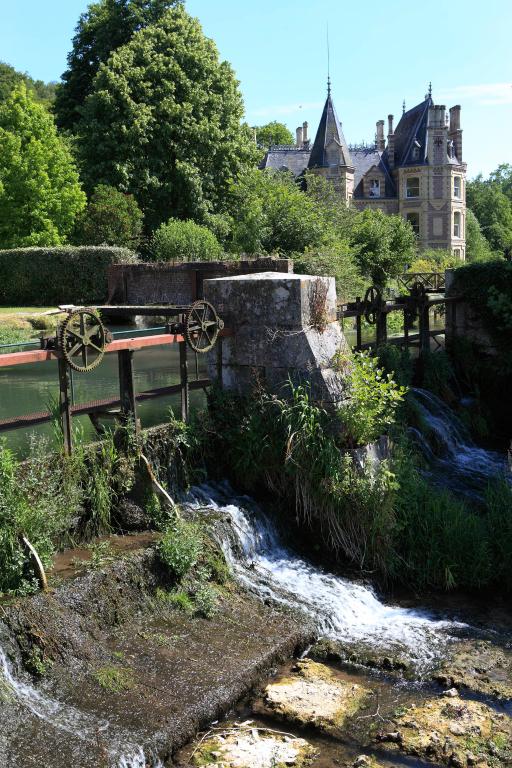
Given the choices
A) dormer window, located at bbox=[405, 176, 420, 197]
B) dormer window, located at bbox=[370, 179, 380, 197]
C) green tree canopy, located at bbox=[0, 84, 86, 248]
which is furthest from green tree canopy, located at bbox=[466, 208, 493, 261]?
green tree canopy, located at bbox=[0, 84, 86, 248]

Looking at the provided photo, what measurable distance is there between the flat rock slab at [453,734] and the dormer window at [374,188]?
52.8 metres

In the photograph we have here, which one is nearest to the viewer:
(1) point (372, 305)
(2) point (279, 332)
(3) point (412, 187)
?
(2) point (279, 332)

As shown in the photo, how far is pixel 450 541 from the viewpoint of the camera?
7.10m

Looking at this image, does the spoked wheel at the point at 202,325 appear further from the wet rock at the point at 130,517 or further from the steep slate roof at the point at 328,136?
the steep slate roof at the point at 328,136

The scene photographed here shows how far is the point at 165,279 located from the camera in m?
25.1

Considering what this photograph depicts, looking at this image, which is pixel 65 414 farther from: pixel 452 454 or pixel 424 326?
pixel 424 326

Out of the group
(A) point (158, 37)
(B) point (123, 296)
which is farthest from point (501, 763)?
(A) point (158, 37)

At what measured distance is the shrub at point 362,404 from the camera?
23.6 ft

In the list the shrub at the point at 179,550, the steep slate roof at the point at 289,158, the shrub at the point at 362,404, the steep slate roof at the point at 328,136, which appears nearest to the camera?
the shrub at the point at 179,550

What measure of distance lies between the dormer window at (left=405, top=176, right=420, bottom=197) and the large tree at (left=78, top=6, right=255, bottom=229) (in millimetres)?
23763

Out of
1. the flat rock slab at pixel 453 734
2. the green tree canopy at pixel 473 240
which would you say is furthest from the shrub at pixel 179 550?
the green tree canopy at pixel 473 240

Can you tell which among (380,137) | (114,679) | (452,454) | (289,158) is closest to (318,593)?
(114,679)

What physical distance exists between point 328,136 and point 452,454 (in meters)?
44.2

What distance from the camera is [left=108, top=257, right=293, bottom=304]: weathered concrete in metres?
23.7
